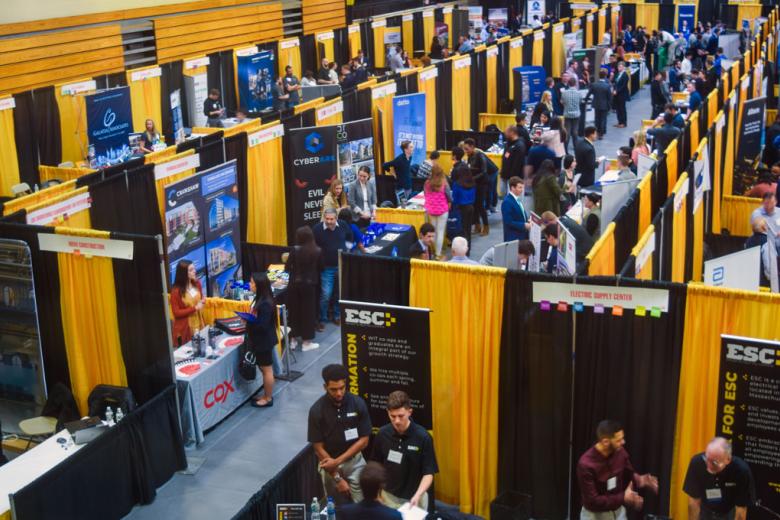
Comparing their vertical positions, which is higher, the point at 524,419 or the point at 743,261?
the point at 743,261

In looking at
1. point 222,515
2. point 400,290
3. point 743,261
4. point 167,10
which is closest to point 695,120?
point 743,261

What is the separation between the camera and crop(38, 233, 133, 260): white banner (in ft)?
24.9

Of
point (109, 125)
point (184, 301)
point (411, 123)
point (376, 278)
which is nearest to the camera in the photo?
point (376, 278)

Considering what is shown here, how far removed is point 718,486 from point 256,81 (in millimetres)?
14673

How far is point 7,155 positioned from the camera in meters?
13.5

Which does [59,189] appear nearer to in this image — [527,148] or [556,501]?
[556,501]

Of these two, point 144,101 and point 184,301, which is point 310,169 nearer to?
point 184,301

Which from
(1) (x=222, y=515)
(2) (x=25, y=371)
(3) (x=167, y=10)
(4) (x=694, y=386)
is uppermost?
(3) (x=167, y=10)

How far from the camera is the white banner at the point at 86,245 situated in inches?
299

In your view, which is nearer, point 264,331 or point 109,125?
point 264,331

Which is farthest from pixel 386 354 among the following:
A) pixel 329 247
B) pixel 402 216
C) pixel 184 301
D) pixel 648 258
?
pixel 402 216

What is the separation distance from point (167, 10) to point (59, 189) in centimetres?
1184

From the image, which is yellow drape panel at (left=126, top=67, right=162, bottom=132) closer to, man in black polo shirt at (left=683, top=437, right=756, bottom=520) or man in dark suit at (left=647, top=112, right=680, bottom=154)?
man in dark suit at (left=647, top=112, right=680, bottom=154)

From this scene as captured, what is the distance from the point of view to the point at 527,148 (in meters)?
14.5
